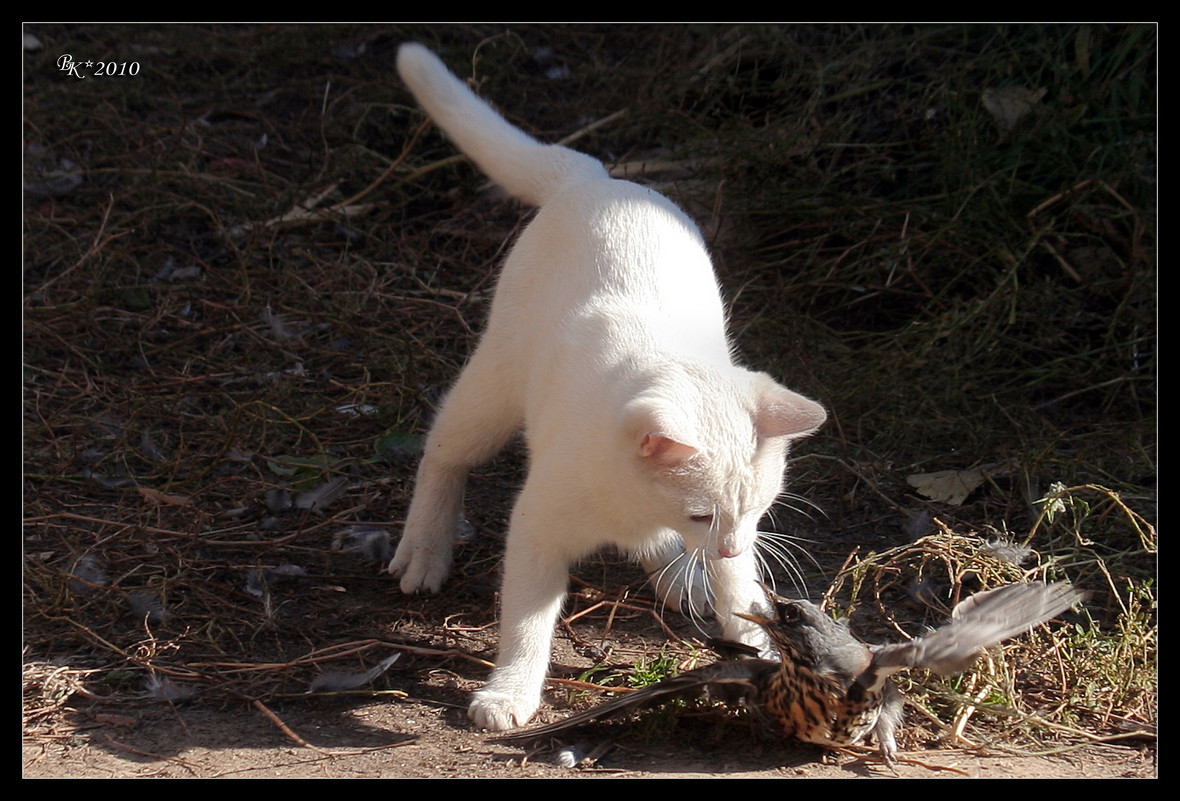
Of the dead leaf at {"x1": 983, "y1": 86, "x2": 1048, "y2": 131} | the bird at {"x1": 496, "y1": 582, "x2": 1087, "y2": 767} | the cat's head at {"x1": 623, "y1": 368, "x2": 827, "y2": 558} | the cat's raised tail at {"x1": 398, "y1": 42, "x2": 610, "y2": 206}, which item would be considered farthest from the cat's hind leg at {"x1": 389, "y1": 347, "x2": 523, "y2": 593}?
the dead leaf at {"x1": 983, "y1": 86, "x2": 1048, "y2": 131}

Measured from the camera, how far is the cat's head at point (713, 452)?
7.21 ft

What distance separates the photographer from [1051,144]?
4.10 m

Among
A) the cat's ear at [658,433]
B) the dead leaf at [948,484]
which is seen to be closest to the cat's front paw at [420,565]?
the cat's ear at [658,433]

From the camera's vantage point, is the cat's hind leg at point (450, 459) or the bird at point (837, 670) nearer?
the bird at point (837, 670)

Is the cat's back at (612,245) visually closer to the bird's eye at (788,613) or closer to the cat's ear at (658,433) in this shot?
the cat's ear at (658,433)

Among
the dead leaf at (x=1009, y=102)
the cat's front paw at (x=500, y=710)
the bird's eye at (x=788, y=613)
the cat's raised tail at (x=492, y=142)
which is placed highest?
the dead leaf at (x=1009, y=102)

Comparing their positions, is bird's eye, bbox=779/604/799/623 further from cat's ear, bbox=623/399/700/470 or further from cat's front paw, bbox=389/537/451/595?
cat's front paw, bbox=389/537/451/595

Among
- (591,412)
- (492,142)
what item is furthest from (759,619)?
(492,142)

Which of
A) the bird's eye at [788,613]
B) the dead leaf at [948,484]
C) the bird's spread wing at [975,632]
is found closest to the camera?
the bird's spread wing at [975,632]

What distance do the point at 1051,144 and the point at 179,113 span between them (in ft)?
13.2

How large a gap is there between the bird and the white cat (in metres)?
0.24

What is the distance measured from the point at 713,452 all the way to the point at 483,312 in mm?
2348

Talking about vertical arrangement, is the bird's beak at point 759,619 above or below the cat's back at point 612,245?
below
